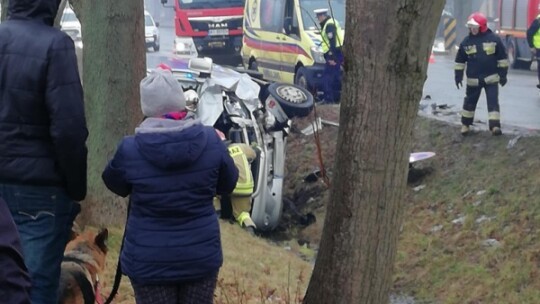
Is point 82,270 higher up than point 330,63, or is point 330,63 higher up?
point 82,270

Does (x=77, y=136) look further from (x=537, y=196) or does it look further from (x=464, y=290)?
(x=537, y=196)

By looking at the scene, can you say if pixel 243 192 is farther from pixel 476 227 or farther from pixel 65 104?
pixel 65 104

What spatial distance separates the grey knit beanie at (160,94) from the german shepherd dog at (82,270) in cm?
110

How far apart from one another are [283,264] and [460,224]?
2.69 meters

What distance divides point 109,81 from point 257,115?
494 cm

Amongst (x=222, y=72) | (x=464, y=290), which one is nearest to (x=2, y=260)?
(x=464, y=290)

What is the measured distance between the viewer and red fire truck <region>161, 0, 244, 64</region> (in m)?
26.8

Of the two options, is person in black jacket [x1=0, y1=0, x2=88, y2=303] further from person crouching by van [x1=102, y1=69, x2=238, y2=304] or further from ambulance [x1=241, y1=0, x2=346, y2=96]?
ambulance [x1=241, y1=0, x2=346, y2=96]

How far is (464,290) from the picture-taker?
31.0ft

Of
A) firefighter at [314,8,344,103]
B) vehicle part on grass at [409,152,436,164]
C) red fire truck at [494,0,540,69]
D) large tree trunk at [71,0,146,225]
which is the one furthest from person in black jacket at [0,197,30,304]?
red fire truck at [494,0,540,69]

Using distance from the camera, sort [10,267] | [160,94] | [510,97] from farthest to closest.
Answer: [510,97], [160,94], [10,267]

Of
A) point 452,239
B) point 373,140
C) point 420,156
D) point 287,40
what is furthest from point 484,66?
point 373,140

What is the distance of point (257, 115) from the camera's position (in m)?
12.3

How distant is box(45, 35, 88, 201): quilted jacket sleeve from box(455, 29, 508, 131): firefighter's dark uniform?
29.1 feet
